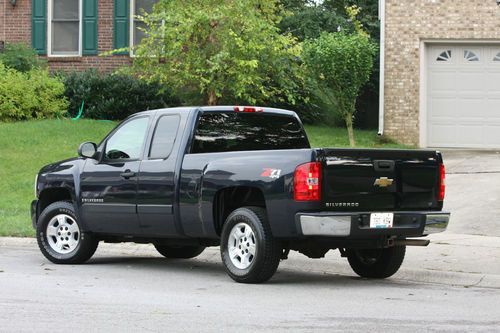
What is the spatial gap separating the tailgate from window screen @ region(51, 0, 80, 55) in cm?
2091

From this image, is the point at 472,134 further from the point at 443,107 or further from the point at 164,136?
the point at 164,136

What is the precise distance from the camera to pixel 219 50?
85.2ft

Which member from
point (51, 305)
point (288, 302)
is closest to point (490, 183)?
point (288, 302)

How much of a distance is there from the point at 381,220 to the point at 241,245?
1.44m

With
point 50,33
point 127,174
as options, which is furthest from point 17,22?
point 127,174

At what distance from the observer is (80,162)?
42.8 feet

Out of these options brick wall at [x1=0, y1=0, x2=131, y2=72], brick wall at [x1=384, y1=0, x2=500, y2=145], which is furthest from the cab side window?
brick wall at [x1=0, y1=0, x2=131, y2=72]

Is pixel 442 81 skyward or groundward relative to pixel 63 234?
skyward

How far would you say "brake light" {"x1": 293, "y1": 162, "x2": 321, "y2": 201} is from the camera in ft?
34.5

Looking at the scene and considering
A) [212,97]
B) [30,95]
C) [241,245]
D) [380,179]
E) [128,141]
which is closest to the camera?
[380,179]

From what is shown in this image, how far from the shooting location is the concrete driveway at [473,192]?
50.3 ft

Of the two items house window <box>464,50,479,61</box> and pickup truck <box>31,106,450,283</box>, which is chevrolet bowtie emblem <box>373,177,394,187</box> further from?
house window <box>464,50,479,61</box>

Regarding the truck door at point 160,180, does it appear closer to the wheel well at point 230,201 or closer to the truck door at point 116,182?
the truck door at point 116,182

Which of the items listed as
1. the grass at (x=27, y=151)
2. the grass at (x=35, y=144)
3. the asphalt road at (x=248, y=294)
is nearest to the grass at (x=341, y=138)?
the grass at (x=35, y=144)
